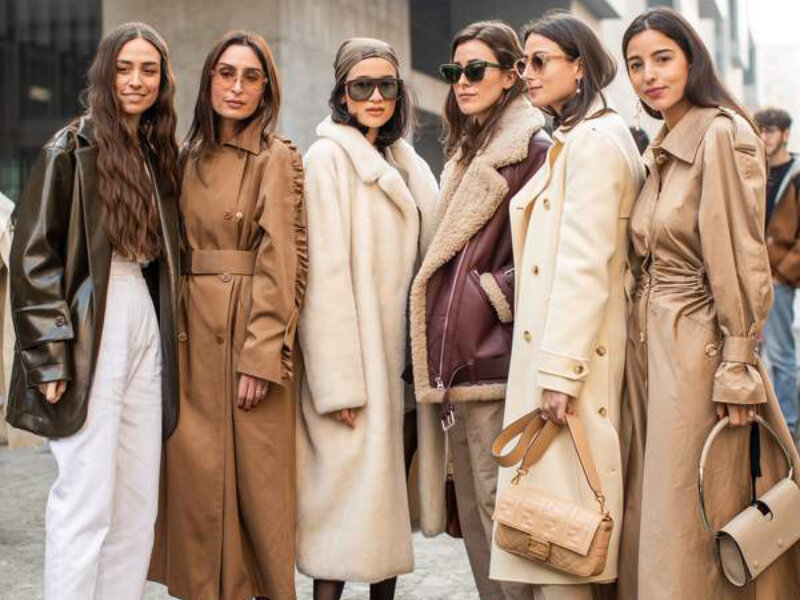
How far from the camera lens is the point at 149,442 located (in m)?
4.02

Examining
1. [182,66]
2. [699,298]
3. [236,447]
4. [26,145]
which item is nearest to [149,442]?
[236,447]

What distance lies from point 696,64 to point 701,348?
0.94 meters

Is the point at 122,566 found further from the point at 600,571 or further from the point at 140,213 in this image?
the point at 600,571

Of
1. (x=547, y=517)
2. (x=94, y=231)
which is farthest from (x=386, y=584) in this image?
→ (x=94, y=231)

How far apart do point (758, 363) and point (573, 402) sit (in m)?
0.61

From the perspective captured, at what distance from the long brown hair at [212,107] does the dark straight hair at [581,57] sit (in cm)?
108

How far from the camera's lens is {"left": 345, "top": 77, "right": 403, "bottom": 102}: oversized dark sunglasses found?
433cm

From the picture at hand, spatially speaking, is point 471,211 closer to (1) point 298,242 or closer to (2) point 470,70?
(2) point 470,70

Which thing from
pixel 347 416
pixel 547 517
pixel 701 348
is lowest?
pixel 547 517

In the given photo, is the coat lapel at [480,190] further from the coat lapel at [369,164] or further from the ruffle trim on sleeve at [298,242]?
the ruffle trim on sleeve at [298,242]

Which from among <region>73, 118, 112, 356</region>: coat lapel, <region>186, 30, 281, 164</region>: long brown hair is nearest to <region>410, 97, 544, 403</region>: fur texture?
<region>186, 30, 281, 164</region>: long brown hair

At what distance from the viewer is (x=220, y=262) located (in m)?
4.19

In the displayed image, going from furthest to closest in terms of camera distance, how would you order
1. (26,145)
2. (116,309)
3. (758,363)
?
(26,145), (116,309), (758,363)

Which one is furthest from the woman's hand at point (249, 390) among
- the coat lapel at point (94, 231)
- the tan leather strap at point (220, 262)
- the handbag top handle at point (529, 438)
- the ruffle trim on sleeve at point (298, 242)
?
the handbag top handle at point (529, 438)
